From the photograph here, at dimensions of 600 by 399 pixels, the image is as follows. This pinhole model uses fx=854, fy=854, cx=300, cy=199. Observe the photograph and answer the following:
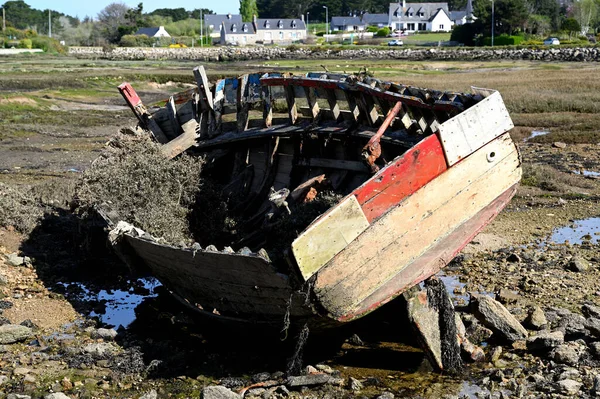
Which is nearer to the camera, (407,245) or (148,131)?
(407,245)

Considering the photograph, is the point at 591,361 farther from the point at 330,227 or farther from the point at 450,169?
the point at 330,227

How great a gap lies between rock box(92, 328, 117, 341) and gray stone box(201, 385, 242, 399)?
218 centimetres

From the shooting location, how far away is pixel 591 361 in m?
8.34

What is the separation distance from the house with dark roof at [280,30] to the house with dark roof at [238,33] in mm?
1211

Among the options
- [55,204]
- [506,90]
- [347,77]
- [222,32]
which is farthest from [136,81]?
[222,32]

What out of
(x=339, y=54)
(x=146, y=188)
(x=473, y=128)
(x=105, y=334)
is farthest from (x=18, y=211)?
(x=339, y=54)

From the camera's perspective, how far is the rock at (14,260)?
11945 millimetres

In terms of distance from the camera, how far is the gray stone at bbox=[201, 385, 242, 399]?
762 centimetres

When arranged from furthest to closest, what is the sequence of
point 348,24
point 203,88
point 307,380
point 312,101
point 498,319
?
point 348,24 < point 203,88 < point 312,101 < point 498,319 < point 307,380

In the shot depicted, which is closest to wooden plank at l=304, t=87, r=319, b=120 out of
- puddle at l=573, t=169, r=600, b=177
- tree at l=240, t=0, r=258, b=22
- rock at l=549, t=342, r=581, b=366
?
rock at l=549, t=342, r=581, b=366

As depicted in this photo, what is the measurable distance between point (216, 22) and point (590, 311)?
135 metres

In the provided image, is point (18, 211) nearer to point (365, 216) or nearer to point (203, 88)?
point (203, 88)

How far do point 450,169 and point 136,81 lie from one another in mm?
44224

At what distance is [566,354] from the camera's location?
27.3 ft
